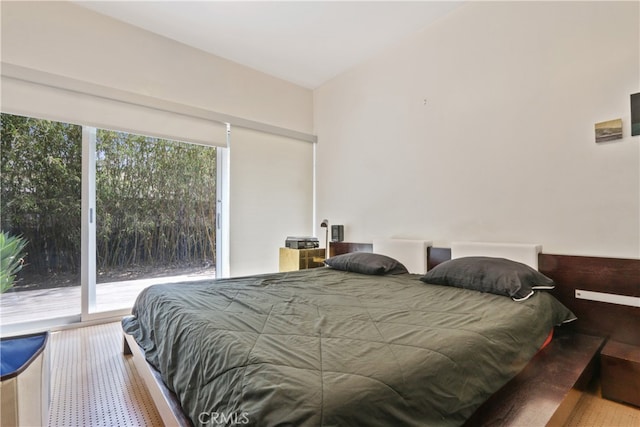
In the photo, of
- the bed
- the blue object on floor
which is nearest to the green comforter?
the bed

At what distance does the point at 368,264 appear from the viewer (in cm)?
283

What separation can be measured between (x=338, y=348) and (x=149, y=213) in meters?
3.08

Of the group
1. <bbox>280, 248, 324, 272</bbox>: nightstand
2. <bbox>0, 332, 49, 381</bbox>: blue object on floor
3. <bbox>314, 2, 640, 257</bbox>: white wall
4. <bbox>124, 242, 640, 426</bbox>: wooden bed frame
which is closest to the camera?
<bbox>0, 332, 49, 381</bbox>: blue object on floor

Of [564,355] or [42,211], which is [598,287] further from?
[42,211]

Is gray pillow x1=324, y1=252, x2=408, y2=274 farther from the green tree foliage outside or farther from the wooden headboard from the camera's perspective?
the green tree foliage outside

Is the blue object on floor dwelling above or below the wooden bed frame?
above

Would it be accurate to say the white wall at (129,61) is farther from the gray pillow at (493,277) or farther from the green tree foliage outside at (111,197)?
the gray pillow at (493,277)

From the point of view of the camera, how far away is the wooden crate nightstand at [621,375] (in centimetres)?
163

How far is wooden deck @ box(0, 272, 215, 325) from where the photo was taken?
2.77 metres

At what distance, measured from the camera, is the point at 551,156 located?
7.57ft

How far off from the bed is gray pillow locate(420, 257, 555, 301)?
0.07 feet

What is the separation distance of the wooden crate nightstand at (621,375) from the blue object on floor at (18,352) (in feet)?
8.43

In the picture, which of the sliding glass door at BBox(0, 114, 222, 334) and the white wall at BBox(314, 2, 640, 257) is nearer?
the white wall at BBox(314, 2, 640, 257)

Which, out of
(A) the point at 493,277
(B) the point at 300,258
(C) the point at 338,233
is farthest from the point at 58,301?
(A) the point at 493,277
